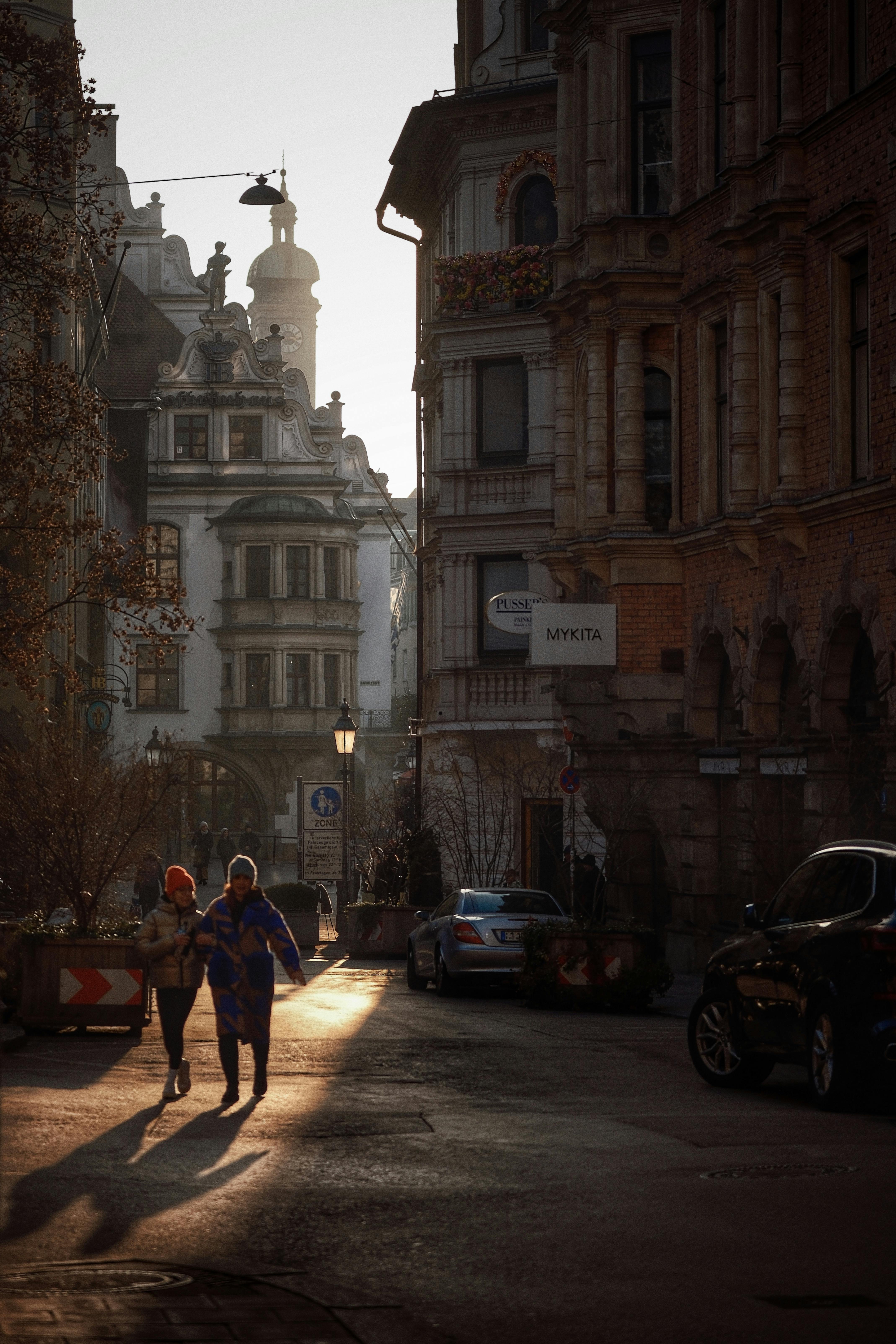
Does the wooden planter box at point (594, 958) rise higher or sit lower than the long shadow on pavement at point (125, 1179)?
higher

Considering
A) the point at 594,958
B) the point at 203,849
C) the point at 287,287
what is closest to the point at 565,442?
the point at 594,958

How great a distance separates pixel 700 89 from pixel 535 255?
37.6 ft

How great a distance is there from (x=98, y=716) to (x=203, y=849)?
11.8 m

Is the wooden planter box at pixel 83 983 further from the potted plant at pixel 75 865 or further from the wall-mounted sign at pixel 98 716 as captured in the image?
the wall-mounted sign at pixel 98 716

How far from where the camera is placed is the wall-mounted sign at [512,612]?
31.2 meters

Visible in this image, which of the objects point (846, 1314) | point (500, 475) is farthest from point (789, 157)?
point (846, 1314)

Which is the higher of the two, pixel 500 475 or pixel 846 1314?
pixel 500 475

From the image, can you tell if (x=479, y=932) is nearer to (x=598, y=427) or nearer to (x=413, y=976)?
(x=413, y=976)

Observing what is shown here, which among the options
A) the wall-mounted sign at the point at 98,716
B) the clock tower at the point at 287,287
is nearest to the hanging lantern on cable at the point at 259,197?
the wall-mounted sign at the point at 98,716

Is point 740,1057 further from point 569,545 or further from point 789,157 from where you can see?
point 569,545

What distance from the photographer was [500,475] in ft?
138

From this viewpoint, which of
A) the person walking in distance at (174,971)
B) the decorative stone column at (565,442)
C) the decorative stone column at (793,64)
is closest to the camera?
the person walking in distance at (174,971)

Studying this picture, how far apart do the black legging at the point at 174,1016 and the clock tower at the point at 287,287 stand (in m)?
118

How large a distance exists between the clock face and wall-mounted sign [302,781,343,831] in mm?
85448
